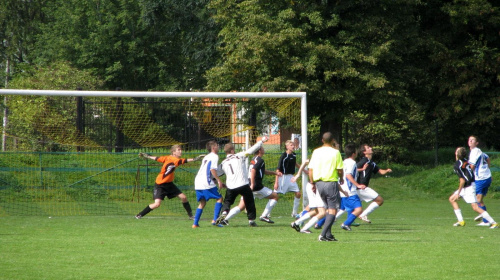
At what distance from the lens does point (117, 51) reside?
41156 millimetres

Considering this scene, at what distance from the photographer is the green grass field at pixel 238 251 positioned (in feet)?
24.7

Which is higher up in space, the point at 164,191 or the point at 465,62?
the point at 465,62

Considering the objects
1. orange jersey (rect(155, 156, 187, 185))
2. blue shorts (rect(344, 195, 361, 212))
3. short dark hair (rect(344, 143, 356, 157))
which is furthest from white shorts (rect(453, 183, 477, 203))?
orange jersey (rect(155, 156, 187, 185))

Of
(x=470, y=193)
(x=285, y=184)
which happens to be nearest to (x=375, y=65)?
(x=285, y=184)

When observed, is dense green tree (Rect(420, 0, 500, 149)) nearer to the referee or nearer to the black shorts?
the black shorts

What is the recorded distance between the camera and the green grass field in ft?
24.7

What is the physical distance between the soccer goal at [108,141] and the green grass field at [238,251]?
Result: 14.8 ft

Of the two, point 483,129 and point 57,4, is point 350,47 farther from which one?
point 57,4

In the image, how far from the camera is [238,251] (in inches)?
362

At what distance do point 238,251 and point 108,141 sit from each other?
11303 mm

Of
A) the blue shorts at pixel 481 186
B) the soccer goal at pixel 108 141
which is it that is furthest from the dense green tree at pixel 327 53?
the blue shorts at pixel 481 186

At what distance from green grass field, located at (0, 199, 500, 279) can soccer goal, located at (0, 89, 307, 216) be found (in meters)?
4.53

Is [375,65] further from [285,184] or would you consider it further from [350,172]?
[350,172]

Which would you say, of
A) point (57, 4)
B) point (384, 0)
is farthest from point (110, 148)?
point (57, 4)
